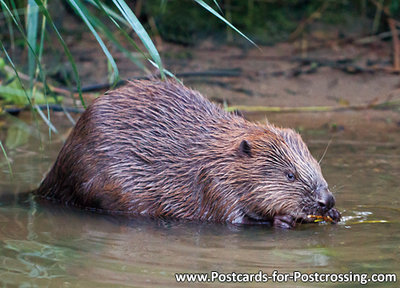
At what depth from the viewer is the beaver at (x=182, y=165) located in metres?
3.83

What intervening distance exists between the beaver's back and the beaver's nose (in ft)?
2.04

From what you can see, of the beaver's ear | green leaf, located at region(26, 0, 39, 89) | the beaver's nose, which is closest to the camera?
green leaf, located at region(26, 0, 39, 89)

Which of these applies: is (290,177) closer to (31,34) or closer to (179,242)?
(179,242)

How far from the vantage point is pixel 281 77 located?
286 inches

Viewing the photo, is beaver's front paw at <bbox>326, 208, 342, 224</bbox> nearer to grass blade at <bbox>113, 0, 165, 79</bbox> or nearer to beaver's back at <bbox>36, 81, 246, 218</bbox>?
beaver's back at <bbox>36, 81, 246, 218</bbox>

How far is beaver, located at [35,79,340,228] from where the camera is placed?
383 centimetres

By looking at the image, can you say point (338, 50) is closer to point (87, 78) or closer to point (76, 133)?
point (87, 78)

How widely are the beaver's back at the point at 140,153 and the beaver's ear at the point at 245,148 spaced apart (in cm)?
14

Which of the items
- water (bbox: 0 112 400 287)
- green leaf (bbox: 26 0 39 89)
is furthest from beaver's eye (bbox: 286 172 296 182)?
green leaf (bbox: 26 0 39 89)

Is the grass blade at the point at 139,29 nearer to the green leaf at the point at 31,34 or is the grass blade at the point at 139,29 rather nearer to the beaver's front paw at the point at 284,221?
the green leaf at the point at 31,34

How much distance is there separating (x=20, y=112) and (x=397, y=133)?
3245 mm

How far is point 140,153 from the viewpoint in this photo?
400 centimetres

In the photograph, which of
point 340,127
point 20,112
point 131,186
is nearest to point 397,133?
point 340,127

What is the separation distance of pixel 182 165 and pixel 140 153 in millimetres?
241
